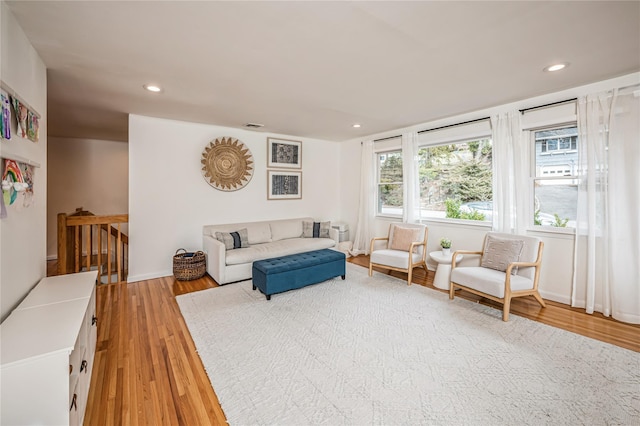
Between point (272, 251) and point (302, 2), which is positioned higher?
point (302, 2)

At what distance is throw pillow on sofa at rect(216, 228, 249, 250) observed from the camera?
433cm

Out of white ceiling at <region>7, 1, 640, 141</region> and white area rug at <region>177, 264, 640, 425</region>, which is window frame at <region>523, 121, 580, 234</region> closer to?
white ceiling at <region>7, 1, 640, 141</region>

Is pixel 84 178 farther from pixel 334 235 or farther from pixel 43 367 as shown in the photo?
pixel 43 367

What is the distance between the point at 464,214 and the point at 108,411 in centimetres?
471

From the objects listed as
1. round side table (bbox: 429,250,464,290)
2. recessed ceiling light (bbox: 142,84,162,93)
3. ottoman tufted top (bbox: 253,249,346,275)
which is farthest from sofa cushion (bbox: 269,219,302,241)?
recessed ceiling light (bbox: 142,84,162,93)

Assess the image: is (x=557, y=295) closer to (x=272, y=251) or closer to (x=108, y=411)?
(x=272, y=251)

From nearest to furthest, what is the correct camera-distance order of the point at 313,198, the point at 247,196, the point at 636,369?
the point at 636,369
the point at 247,196
the point at 313,198

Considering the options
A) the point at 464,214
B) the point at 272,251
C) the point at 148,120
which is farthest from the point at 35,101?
the point at 464,214

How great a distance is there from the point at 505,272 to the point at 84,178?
8156mm

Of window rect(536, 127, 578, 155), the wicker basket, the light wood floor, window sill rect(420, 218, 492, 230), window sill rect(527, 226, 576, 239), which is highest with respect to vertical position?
window rect(536, 127, 578, 155)

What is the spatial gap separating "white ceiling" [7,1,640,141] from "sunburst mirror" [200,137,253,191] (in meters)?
1.09

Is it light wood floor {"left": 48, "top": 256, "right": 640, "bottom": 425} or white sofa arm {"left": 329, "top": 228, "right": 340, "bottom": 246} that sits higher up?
white sofa arm {"left": 329, "top": 228, "right": 340, "bottom": 246}

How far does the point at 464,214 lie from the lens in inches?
174

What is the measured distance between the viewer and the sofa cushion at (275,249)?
4.09 meters
